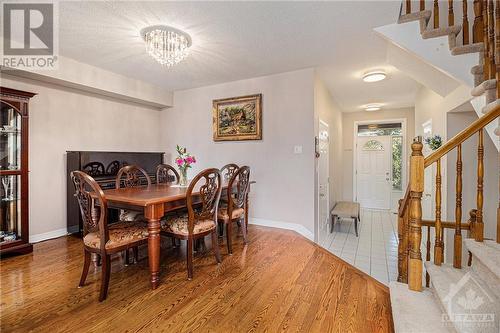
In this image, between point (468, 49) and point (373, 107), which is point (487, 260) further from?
point (373, 107)

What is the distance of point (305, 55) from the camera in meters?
3.17

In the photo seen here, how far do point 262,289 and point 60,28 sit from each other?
323cm

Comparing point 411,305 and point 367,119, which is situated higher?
point 367,119

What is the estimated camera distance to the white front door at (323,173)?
4094 millimetres

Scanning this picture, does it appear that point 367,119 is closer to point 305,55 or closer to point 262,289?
point 305,55

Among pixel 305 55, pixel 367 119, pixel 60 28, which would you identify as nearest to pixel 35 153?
pixel 60 28

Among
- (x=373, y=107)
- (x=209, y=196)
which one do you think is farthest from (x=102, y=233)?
(x=373, y=107)

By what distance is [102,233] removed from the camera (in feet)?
6.02

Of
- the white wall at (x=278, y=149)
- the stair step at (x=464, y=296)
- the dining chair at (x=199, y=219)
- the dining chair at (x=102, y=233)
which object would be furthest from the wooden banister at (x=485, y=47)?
the dining chair at (x=102, y=233)

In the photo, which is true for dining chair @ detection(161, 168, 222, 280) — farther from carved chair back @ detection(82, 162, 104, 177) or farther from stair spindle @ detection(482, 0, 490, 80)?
stair spindle @ detection(482, 0, 490, 80)

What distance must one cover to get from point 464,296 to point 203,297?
1.71 m

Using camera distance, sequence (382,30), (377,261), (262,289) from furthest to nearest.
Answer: (377,261)
(382,30)
(262,289)

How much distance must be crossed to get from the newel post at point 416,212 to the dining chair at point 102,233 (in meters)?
2.05

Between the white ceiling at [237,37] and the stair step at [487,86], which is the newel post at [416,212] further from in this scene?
the white ceiling at [237,37]
